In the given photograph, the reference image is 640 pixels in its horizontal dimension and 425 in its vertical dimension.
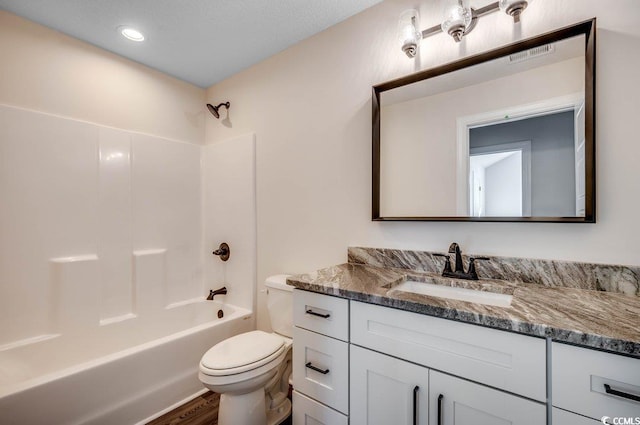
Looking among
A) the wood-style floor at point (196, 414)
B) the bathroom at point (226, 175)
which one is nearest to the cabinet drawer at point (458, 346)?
the bathroom at point (226, 175)

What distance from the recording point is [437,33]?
4.96ft

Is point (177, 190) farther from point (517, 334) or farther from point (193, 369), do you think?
point (517, 334)

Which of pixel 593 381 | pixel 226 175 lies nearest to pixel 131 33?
pixel 226 175

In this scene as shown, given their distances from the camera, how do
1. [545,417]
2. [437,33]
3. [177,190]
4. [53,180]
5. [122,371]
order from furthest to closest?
[177,190], [53,180], [122,371], [437,33], [545,417]

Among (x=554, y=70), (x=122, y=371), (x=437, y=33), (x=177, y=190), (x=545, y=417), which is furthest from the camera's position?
(x=177, y=190)

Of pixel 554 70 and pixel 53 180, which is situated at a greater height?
pixel 554 70

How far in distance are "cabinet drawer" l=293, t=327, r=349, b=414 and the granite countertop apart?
234mm

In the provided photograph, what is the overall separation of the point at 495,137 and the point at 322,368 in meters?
1.32

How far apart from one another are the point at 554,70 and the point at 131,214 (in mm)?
2725

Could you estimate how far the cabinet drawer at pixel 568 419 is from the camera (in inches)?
30.0

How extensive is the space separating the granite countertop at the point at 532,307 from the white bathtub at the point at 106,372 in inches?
44.6

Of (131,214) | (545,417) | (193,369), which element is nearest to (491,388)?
(545,417)

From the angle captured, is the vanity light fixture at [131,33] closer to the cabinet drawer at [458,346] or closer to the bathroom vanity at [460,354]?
the bathroom vanity at [460,354]

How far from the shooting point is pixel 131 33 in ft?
6.45
